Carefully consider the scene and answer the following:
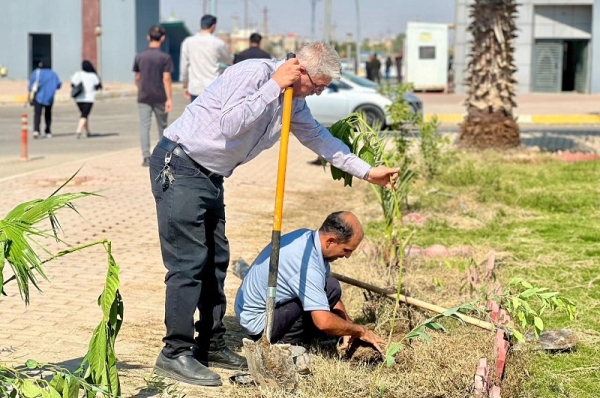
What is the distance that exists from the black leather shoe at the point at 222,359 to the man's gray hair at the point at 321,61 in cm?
169

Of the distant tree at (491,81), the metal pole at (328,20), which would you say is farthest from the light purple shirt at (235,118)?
the metal pole at (328,20)

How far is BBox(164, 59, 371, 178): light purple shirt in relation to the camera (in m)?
4.73

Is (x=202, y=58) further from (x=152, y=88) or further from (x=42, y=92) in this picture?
(x=42, y=92)

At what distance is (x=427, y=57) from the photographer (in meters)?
40.8

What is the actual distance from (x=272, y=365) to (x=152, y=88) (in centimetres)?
902

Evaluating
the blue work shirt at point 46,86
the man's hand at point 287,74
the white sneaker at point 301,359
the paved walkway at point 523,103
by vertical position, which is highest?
the man's hand at point 287,74

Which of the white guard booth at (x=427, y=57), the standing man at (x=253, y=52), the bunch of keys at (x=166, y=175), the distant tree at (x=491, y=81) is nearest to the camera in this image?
the bunch of keys at (x=166, y=175)

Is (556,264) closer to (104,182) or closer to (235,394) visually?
(235,394)

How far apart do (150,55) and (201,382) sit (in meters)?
9.17

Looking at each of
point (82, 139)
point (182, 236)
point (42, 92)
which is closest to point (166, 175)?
point (182, 236)

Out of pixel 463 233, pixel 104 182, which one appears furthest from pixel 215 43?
pixel 463 233

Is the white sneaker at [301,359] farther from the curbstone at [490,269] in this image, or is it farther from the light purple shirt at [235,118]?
the curbstone at [490,269]

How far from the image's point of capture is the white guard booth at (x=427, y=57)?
40.7 meters

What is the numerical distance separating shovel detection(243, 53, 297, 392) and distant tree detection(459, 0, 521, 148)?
437 inches
